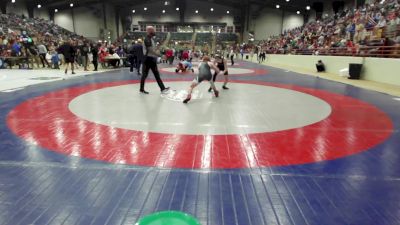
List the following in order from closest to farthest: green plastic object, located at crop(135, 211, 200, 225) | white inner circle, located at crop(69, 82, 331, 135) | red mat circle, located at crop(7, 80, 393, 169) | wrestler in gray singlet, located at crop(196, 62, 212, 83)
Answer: green plastic object, located at crop(135, 211, 200, 225), red mat circle, located at crop(7, 80, 393, 169), white inner circle, located at crop(69, 82, 331, 135), wrestler in gray singlet, located at crop(196, 62, 212, 83)

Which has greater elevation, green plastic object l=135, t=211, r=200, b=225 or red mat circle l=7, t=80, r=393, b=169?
green plastic object l=135, t=211, r=200, b=225

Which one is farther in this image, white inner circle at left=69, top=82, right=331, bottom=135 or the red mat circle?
white inner circle at left=69, top=82, right=331, bottom=135

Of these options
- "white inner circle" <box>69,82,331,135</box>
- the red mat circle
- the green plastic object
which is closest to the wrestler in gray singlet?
"white inner circle" <box>69,82,331,135</box>

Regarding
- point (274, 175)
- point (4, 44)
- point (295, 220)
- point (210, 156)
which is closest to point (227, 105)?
point (210, 156)

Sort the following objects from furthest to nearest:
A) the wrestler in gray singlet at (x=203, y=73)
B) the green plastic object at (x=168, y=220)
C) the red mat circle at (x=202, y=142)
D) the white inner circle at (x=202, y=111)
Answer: the wrestler in gray singlet at (x=203, y=73) → the white inner circle at (x=202, y=111) → the red mat circle at (x=202, y=142) → the green plastic object at (x=168, y=220)

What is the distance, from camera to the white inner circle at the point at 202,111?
16.2ft

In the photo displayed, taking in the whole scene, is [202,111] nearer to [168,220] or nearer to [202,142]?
[202,142]

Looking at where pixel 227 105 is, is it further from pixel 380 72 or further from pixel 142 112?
pixel 380 72

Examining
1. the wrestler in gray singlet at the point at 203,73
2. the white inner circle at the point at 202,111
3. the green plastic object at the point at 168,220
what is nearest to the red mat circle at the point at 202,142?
the white inner circle at the point at 202,111

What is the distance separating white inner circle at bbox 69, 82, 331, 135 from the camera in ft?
16.2

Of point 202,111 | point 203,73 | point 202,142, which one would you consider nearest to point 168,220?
point 202,142

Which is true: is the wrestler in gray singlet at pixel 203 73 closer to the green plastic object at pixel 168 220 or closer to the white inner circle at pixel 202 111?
the white inner circle at pixel 202 111

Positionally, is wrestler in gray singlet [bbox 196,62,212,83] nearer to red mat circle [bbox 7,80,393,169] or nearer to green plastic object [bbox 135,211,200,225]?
red mat circle [bbox 7,80,393,169]

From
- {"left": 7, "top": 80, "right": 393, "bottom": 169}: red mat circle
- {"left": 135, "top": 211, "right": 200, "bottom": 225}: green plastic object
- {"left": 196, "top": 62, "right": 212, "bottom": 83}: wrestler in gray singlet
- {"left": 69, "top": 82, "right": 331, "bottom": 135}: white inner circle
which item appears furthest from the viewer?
{"left": 196, "top": 62, "right": 212, "bottom": 83}: wrestler in gray singlet
